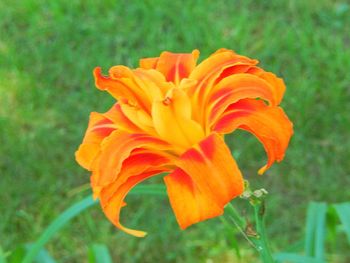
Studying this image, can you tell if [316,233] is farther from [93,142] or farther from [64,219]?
[93,142]

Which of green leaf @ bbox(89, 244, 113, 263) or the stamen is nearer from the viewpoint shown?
the stamen

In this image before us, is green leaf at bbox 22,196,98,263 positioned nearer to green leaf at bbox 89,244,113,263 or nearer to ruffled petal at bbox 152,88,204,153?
green leaf at bbox 89,244,113,263

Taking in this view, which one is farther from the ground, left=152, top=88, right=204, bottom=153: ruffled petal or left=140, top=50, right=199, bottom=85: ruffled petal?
left=140, top=50, right=199, bottom=85: ruffled petal

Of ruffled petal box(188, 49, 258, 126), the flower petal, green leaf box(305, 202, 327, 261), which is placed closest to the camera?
the flower petal

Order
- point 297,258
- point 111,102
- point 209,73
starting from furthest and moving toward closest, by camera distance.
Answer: point 111,102
point 297,258
point 209,73

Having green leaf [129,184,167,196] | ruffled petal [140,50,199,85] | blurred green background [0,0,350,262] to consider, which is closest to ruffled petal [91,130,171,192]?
ruffled petal [140,50,199,85]

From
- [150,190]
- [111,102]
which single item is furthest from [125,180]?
[111,102]
